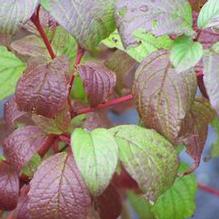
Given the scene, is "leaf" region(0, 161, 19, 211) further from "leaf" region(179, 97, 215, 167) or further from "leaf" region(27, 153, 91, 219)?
"leaf" region(179, 97, 215, 167)

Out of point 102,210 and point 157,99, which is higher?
point 157,99

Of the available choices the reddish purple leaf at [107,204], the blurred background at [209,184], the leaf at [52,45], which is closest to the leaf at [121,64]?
the leaf at [52,45]

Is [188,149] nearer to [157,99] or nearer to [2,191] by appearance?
[157,99]

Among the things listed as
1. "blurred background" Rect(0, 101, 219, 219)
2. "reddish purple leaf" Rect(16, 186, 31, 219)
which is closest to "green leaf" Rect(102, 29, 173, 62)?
"reddish purple leaf" Rect(16, 186, 31, 219)

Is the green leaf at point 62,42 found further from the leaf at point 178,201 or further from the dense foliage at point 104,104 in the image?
the leaf at point 178,201

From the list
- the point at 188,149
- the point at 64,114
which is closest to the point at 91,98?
the point at 64,114

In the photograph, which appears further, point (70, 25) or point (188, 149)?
point (188, 149)
